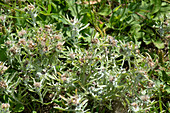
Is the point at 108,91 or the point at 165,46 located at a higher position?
the point at 165,46

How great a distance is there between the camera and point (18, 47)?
2.37 metres

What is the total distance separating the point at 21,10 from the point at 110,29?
1318mm

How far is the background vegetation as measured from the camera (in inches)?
93.1

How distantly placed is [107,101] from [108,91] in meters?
0.25

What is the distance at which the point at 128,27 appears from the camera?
3.40 meters

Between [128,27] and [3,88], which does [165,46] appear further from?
[3,88]

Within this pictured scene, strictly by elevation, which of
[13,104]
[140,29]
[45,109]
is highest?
[140,29]

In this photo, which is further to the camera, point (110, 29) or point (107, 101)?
point (110, 29)

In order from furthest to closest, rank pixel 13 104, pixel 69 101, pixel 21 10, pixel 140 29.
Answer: pixel 140 29
pixel 21 10
pixel 13 104
pixel 69 101

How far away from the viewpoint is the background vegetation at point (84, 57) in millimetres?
2365

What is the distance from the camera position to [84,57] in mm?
2275

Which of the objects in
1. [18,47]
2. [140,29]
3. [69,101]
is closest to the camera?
[69,101]

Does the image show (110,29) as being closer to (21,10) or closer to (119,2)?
(119,2)

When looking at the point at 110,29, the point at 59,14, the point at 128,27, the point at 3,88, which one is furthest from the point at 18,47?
the point at 128,27
